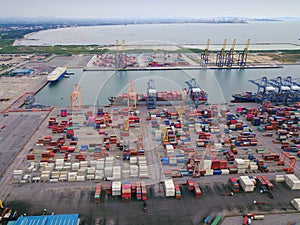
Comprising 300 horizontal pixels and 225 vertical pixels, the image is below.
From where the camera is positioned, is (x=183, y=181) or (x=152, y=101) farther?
(x=152, y=101)

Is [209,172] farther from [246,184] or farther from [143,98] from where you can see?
[143,98]

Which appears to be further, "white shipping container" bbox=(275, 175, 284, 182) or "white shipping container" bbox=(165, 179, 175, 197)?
"white shipping container" bbox=(275, 175, 284, 182)

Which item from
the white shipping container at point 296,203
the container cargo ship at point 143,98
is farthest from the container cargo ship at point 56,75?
the white shipping container at point 296,203

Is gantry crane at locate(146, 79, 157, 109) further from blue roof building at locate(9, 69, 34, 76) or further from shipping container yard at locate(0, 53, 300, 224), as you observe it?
blue roof building at locate(9, 69, 34, 76)

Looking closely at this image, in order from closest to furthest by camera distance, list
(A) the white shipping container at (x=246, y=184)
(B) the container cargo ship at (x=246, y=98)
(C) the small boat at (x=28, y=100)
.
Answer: (A) the white shipping container at (x=246, y=184) → (C) the small boat at (x=28, y=100) → (B) the container cargo ship at (x=246, y=98)

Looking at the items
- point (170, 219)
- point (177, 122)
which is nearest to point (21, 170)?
point (170, 219)

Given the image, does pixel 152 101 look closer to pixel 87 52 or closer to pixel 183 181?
pixel 183 181

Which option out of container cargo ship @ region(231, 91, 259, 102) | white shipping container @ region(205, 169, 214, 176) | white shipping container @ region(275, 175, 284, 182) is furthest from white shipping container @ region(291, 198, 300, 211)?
container cargo ship @ region(231, 91, 259, 102)

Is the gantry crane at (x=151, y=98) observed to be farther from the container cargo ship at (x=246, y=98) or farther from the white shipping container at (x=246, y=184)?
the white shipping container at (x=246, y=184)

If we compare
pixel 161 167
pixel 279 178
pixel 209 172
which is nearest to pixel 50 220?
pixel 161 167
